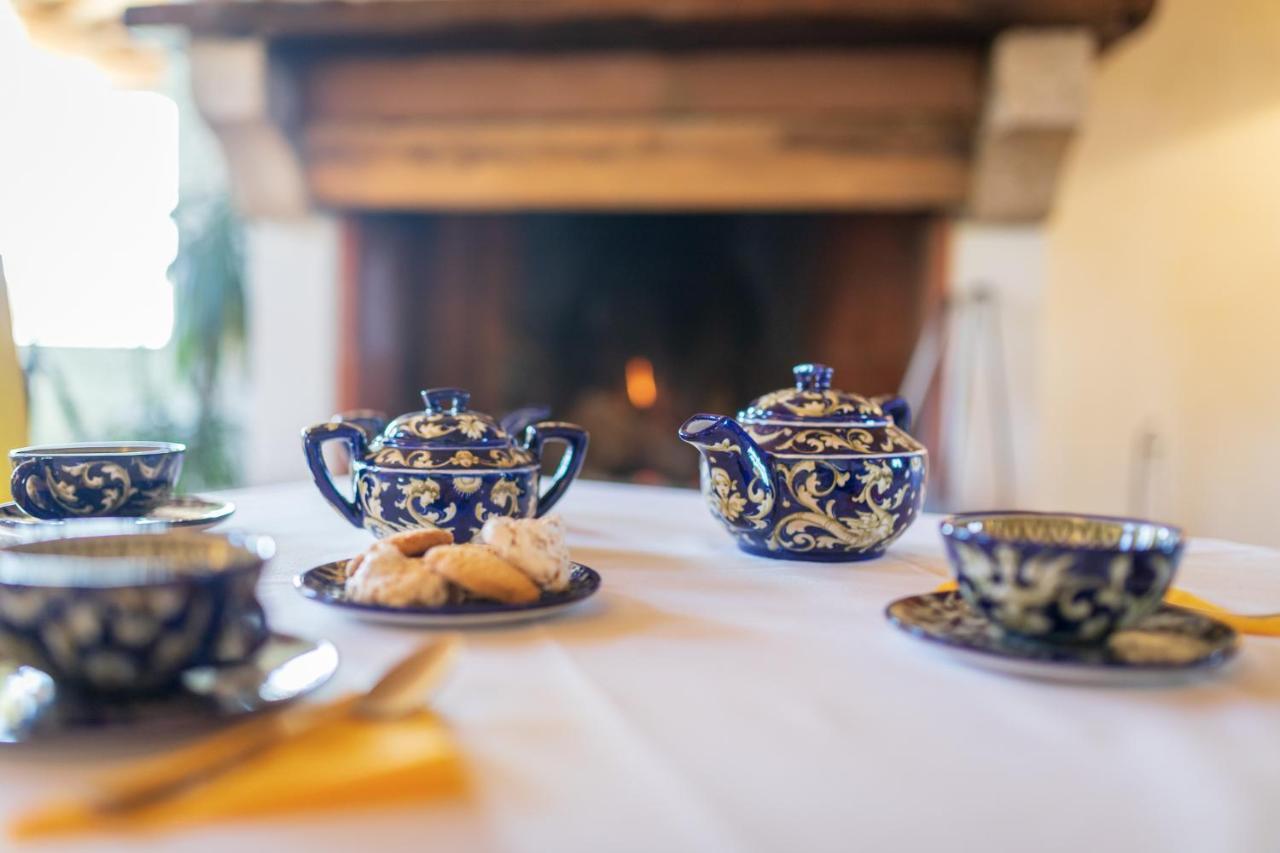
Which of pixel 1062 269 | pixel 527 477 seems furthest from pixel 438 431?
pixel 1062 269

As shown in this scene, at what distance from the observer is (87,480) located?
2.54 ft

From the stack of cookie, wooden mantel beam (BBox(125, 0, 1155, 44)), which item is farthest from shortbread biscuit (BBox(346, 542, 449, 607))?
wooden mantel beam (BBox(125, 0, 1155, 44))

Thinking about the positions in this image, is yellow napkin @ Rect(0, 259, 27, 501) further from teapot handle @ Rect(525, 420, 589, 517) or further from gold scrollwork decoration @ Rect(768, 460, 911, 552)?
gold scrollwork decoration @ Rect(768, 460, 911, 552)

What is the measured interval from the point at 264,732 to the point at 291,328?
7.83 feet

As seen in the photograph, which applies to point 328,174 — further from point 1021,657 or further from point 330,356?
point 1021,657

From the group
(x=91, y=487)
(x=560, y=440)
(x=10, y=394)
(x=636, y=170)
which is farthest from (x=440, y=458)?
(x=636, y=170)

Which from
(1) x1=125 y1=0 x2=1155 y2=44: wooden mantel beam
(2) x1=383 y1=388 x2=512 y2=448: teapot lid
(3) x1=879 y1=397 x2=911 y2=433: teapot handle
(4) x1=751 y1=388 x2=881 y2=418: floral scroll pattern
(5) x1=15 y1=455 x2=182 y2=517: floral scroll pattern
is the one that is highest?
(1) x1=125 y1=0 x2=1155 y2=44: wooden mantel beam

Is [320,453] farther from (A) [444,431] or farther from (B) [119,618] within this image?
(B) [119,618]

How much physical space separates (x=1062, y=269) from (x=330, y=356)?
1.84 meters

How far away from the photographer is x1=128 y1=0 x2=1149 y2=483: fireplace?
2186 mm

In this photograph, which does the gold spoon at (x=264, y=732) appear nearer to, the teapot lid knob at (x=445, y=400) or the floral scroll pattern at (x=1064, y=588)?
A: the floral scroll pattern at (x=1064, y=588)

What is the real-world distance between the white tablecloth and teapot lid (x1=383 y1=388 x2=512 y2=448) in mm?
173

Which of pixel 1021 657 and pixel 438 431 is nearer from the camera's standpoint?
pixel 1021 657

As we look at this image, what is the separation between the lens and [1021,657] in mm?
489
